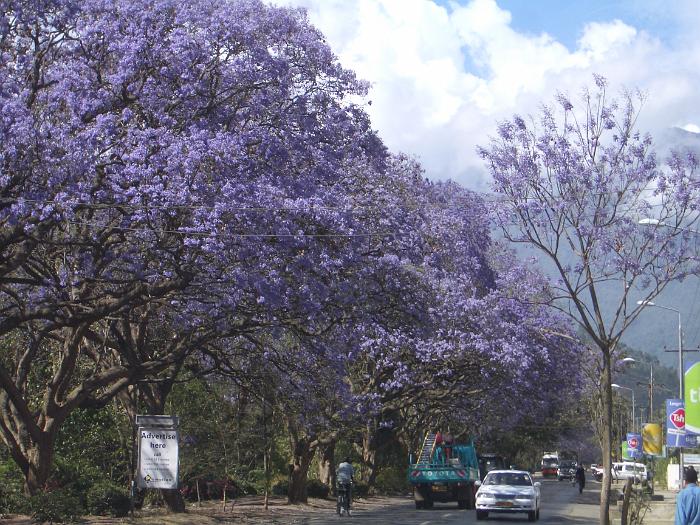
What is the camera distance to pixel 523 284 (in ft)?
102

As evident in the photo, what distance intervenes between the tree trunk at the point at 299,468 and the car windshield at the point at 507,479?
7277 mm

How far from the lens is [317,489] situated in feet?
135

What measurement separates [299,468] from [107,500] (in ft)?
36.1

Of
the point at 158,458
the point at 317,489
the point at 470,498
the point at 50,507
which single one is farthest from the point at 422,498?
the point at 50,507

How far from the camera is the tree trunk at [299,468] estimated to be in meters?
35.9

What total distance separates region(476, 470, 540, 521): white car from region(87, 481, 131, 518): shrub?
9.84m

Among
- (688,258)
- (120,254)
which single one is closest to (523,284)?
(688,258)

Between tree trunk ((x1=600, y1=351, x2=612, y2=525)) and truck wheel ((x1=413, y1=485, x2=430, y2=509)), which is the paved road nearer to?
truck wheel ((x1=413, y1=485, x2=430, y2=509))

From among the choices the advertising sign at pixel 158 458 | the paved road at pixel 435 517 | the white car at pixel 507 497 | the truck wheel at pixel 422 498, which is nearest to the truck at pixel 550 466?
the paved road at pixel 435 517

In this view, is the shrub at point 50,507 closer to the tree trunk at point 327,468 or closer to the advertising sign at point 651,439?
the tree trunk at point 327,468

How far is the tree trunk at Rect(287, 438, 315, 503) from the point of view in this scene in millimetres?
35875

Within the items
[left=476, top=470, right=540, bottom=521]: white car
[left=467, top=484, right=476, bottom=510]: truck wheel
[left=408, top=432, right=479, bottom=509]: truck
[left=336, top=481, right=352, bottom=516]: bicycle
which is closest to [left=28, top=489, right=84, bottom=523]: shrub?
[left=336, top=481, right=352, bottom=516]: bicycle

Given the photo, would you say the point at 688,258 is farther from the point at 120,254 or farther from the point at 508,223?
the point at 120,254

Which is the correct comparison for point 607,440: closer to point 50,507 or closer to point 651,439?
point 50,507
